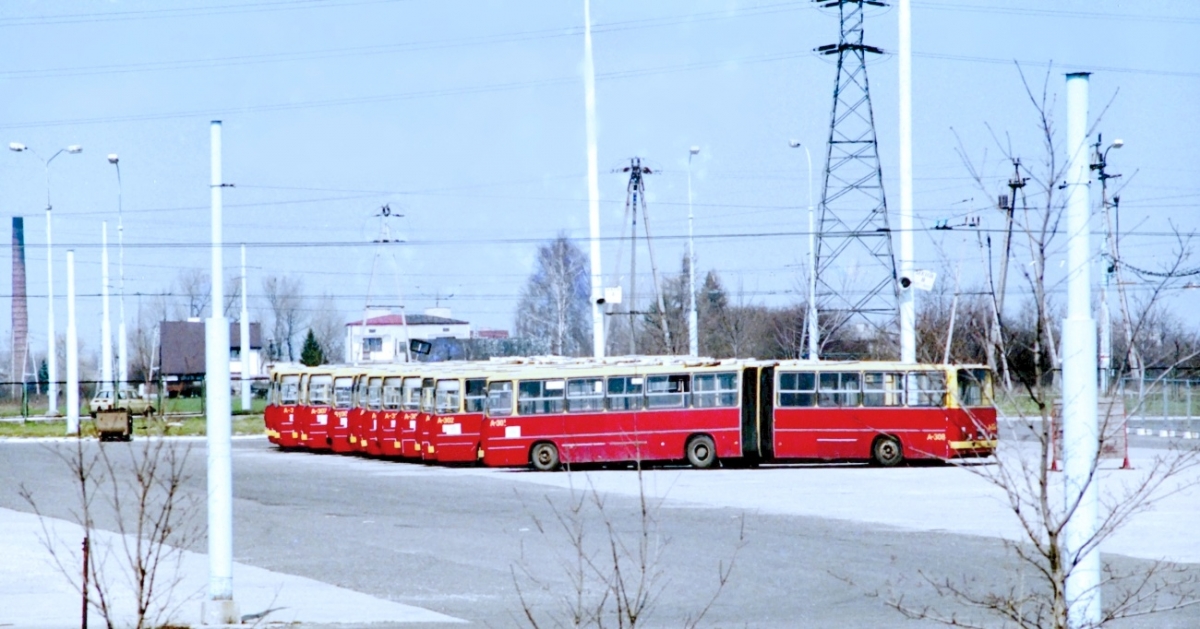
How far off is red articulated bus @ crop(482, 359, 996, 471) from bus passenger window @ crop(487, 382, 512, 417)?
24 millimetres

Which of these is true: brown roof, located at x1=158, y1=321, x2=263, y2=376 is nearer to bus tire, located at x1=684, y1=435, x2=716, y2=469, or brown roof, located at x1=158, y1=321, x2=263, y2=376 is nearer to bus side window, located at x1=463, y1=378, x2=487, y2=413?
bus side window, located at x1=463, y1=378, x2=487, y2=413

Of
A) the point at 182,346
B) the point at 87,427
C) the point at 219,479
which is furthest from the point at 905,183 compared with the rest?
the point at 182,346

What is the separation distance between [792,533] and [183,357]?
81474 mm

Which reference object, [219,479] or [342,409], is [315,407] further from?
[219,479]

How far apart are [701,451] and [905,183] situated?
27.5ft

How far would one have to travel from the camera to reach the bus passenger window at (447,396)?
38.9 m

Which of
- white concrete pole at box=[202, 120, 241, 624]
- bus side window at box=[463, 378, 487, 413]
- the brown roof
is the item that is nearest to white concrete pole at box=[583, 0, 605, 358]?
bus side window at box=[463, 378, 487, 413]

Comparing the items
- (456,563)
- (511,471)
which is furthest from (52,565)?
(511,471)

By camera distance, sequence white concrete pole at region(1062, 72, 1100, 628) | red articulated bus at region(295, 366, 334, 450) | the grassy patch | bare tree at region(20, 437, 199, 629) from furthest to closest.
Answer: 1. the grassy patch
2. red articulated bus at region(295, 366, 334, 450)
3. bare tree at region(20, 437, 199, 629)
4. white concrete pole at region(1062, 72, 1100, 628)

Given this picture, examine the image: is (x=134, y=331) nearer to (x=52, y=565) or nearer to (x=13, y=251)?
(x=13, y=251)

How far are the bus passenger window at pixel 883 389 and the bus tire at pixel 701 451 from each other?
3.92 m

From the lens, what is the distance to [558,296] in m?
96.1

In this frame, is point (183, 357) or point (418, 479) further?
point (183, 357)

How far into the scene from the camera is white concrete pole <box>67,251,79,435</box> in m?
54.0
